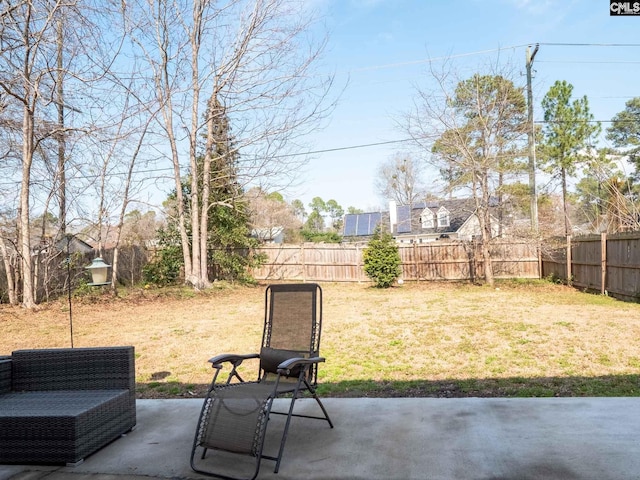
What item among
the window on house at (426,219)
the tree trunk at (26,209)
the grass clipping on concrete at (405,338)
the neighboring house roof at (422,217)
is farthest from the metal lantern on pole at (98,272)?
the neighboring house roof at (422,217)

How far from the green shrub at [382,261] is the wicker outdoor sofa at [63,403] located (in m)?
11.9

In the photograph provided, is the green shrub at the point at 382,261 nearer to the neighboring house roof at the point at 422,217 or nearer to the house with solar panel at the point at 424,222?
the house with solar panel at the point at 424,222

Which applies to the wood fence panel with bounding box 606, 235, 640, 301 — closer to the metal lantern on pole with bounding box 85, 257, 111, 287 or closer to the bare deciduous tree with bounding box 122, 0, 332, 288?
the bare deciduous tree with bounding box 122, 0, 332, 288

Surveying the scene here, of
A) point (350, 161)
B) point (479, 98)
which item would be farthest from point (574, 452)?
point (350, 161)

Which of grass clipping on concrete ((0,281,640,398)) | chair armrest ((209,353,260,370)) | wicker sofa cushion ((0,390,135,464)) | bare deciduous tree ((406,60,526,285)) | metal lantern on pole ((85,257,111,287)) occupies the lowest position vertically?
grass clipping on concrete ((0,281,640,398))

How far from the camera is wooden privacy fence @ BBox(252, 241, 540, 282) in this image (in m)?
15.4

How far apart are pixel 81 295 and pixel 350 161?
37.3 ft

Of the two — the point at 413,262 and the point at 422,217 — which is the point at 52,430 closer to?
the point at 413,262

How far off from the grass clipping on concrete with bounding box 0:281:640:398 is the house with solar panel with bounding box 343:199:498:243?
174 inches

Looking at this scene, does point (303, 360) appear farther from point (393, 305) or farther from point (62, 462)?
point (393, 305)

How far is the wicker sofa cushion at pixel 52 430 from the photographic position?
8.64 feet

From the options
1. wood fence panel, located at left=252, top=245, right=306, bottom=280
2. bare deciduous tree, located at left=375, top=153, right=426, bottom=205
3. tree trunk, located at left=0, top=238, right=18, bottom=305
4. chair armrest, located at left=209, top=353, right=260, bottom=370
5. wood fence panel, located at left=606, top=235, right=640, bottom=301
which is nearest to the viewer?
chair armrest, located at left=209, top=353, right=260, bottom=370

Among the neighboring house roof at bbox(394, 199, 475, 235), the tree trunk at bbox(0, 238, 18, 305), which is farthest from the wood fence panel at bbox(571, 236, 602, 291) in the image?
the tree trunk at bbox(0, 238, 18, 305)

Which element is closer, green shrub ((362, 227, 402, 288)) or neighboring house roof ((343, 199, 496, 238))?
green shrub ((362, 227, 402, 288))
